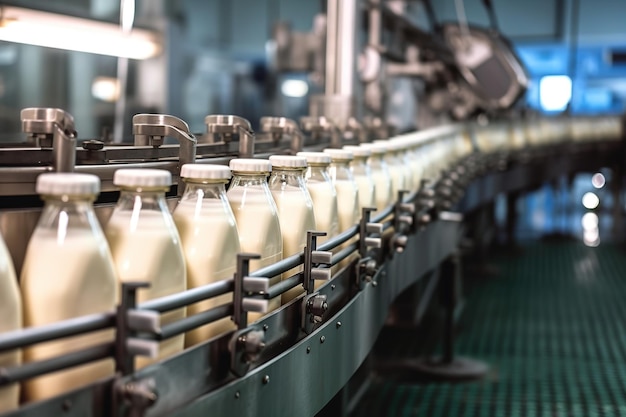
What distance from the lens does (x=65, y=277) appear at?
27.2 inches

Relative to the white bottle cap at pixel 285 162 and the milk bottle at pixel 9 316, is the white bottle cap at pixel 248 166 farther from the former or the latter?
the milk bottle at pixel 9 316

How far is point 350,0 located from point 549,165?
4.15 metres

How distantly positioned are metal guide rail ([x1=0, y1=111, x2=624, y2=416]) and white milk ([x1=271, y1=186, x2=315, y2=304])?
0.03m

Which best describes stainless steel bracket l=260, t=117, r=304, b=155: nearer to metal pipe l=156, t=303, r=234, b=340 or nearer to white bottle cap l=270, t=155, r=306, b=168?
white bottle cap l=270, t=155, r=306, b=168

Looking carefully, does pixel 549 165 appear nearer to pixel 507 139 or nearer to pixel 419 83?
pixel 507 139

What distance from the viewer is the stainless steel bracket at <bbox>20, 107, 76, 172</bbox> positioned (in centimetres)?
85

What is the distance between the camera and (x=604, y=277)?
20.5 ft

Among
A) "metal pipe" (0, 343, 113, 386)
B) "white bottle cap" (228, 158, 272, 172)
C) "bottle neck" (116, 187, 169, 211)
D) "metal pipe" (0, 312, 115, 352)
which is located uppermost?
"white bottle cap" (228, 158, 272, 172)

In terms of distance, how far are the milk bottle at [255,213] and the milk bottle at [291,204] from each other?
0.22 ft

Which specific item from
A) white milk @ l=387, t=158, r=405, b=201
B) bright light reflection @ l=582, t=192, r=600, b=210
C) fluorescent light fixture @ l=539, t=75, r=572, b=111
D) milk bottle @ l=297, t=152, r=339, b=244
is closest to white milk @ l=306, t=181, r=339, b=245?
milk bottle @ l=297, t=152, r=339, b=244

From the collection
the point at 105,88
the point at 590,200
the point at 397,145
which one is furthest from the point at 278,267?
the point at 590,200

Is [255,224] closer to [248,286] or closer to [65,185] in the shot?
[248,286]

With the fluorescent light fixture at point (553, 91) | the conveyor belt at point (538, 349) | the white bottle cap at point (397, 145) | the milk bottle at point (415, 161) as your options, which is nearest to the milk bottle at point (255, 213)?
the white bottle cap at point (397, 145)

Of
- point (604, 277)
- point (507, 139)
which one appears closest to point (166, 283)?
point (507, 139)
